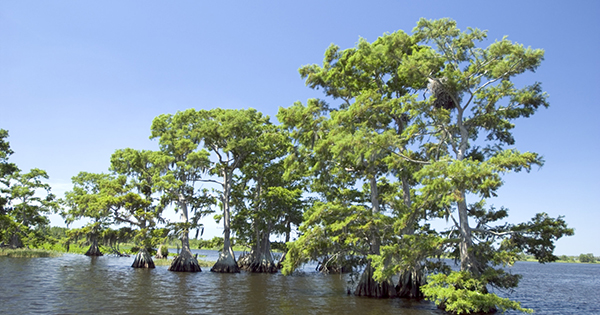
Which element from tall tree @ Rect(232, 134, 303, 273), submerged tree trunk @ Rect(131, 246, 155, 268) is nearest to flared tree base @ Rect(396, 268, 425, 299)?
tall tree @ Rect(232, 134, 303, 273)

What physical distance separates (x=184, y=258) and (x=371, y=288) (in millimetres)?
22474

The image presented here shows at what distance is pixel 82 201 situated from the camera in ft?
123

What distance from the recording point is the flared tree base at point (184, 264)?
35.9m

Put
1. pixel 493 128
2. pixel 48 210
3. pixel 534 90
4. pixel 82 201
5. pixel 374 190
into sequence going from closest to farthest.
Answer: pixel 534 90 < pixel 493 128 < pixel 374 190 < pixel 82 201 < pixel 48 210

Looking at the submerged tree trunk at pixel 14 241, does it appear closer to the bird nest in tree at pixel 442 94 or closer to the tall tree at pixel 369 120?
the tall tree at pixel 369 120

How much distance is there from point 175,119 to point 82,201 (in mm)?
12425

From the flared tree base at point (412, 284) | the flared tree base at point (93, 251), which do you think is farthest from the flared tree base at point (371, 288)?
the flared tree base at point (93, 251)

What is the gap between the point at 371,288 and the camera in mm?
20406

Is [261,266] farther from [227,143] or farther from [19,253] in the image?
[19,253]

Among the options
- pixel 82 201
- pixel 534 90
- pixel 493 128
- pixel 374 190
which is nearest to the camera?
pixel 534 90

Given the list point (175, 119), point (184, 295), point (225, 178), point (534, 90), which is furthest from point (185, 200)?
point (534, 90)

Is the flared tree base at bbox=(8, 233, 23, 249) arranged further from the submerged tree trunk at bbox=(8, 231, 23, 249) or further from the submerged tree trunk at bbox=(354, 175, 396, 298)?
the submerged tree trunk at bbox=(354, 175, 396, 298)

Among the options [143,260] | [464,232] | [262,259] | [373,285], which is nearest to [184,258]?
[143,260]

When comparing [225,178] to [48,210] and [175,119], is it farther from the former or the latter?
[48,210]
